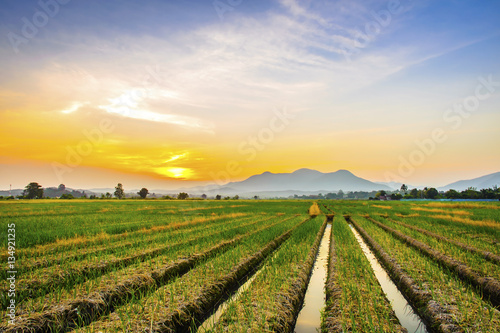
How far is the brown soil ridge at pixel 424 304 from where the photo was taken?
391cm

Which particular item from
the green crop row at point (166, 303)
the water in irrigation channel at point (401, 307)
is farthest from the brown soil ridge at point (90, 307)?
the water in irrigation channel at point (401, 307)

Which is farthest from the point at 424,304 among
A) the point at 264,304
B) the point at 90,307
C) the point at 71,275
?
the point at 71,275

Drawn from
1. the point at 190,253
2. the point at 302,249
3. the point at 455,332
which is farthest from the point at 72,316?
the point at 302,249

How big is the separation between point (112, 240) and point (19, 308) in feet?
22.1

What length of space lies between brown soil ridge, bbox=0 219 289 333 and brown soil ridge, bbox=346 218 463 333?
16.0 feet

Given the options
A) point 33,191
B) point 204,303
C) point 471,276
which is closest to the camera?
point 204,303

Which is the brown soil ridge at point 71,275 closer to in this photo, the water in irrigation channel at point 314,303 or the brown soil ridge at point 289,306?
the brown soil ridge at point 289,306

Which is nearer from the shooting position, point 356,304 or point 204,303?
point 356,304

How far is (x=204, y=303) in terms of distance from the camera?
4.73 m

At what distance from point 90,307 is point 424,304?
5839 millimetres

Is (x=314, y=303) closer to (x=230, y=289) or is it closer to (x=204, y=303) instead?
(x=230, y=289)

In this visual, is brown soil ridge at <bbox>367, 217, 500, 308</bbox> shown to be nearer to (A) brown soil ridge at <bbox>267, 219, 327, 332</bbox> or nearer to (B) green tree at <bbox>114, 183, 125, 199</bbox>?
(A) brown soil ridge at <bbox>267, 219, 327, 332</bbox>

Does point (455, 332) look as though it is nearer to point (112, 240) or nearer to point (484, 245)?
point (484, 245)

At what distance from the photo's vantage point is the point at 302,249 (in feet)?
28.8
